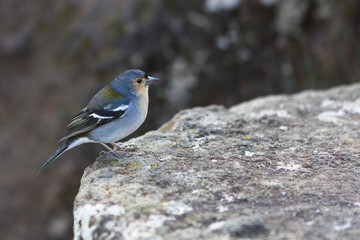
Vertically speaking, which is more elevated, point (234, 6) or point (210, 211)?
point (234, 6)

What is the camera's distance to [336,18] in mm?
7816

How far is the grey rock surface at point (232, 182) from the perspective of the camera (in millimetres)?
2822

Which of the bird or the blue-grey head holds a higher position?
the blue-grey head

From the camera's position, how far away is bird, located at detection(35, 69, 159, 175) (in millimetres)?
4441

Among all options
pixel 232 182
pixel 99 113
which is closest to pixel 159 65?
pixel 99 113

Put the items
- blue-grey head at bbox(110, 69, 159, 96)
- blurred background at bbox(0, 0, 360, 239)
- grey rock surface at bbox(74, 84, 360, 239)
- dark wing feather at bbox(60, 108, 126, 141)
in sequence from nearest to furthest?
grey rock surface at bbox(74, 84, 360, 239) < dark wing feather at bbox(60, 108, 126, 141) < blue-grey head at bbox(110, 69, 159, 96) < blurred background at bbox(0, 0, 360, 239)

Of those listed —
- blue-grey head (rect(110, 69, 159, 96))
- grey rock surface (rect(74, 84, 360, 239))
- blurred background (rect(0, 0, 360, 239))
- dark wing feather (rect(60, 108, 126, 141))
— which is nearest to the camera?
grey rock surface (rect(74, 84, 360, 239))

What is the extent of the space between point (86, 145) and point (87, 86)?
917 mm

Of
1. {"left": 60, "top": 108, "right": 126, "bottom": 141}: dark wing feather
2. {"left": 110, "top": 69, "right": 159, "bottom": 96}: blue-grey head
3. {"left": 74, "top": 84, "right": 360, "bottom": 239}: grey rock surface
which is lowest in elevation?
{"left": 74, "top": 84, "right": 360, "bottom": 239}: grey rock surface

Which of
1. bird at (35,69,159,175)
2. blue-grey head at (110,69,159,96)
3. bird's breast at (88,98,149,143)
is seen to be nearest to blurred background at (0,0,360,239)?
blue-grey head at (110,69,159,96)

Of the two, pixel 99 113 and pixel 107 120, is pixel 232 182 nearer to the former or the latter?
pixel 107 120

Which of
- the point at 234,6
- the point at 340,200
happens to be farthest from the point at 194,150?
the point at 234,6

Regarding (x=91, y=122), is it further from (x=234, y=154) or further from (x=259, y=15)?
(x=259, y=15)

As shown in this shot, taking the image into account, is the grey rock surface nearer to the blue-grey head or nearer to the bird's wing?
the bird's wing
